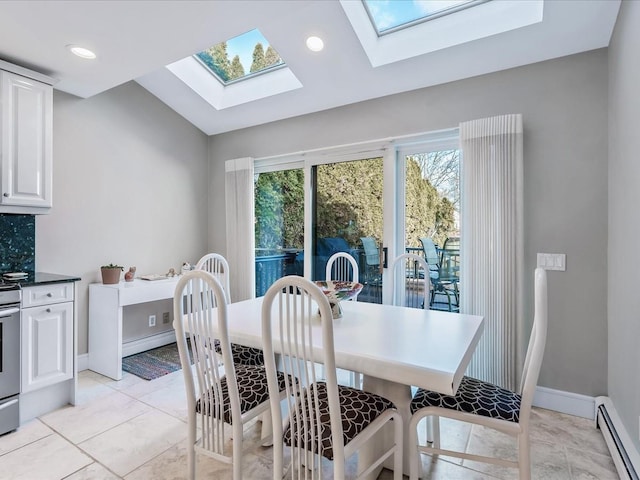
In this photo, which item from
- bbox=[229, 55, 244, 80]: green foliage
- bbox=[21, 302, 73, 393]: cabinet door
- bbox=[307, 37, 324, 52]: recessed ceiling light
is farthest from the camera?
bbox=[229, 55, 244, 80]: green foliage

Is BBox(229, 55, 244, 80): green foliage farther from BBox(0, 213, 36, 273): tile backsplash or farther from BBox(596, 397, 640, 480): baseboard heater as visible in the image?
BBox(596, 397, 640, 480): baseboard heater

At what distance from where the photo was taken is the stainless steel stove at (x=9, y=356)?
2178mm

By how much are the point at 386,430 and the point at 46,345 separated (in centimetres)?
234

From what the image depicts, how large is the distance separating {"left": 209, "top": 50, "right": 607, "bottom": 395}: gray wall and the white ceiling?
5.8 inches

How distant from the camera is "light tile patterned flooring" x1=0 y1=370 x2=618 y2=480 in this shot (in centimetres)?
183

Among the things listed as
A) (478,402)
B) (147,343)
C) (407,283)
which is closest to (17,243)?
(147,343)

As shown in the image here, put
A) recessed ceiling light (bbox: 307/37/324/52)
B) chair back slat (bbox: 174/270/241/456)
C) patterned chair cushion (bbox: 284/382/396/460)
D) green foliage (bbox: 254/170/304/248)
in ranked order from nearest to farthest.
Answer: patterned chair cushion (bbox: 284/382/396/460)
chair back slat (bbox: 174/270/241/456)
recessed ceiling light (bbox: 307/37/324/52)
green foliage (bbox: 254/170/304/248)

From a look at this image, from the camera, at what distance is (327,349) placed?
1.20 meters

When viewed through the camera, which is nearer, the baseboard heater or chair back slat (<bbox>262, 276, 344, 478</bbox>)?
chair back slat (<bbox>262, 276, 344, 478</bbox>)

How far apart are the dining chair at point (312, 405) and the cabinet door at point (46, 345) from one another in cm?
193

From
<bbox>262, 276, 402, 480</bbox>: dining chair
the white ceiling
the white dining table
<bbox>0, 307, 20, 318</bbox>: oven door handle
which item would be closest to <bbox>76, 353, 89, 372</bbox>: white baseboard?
<bbox>0, 307, 20, 318</bbox>: oven door handle

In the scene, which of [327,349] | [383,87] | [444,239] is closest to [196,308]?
[327,349]

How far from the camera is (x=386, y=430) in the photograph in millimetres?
1840

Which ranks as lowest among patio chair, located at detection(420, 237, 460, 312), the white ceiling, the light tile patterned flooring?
the light tile patterned flooring
